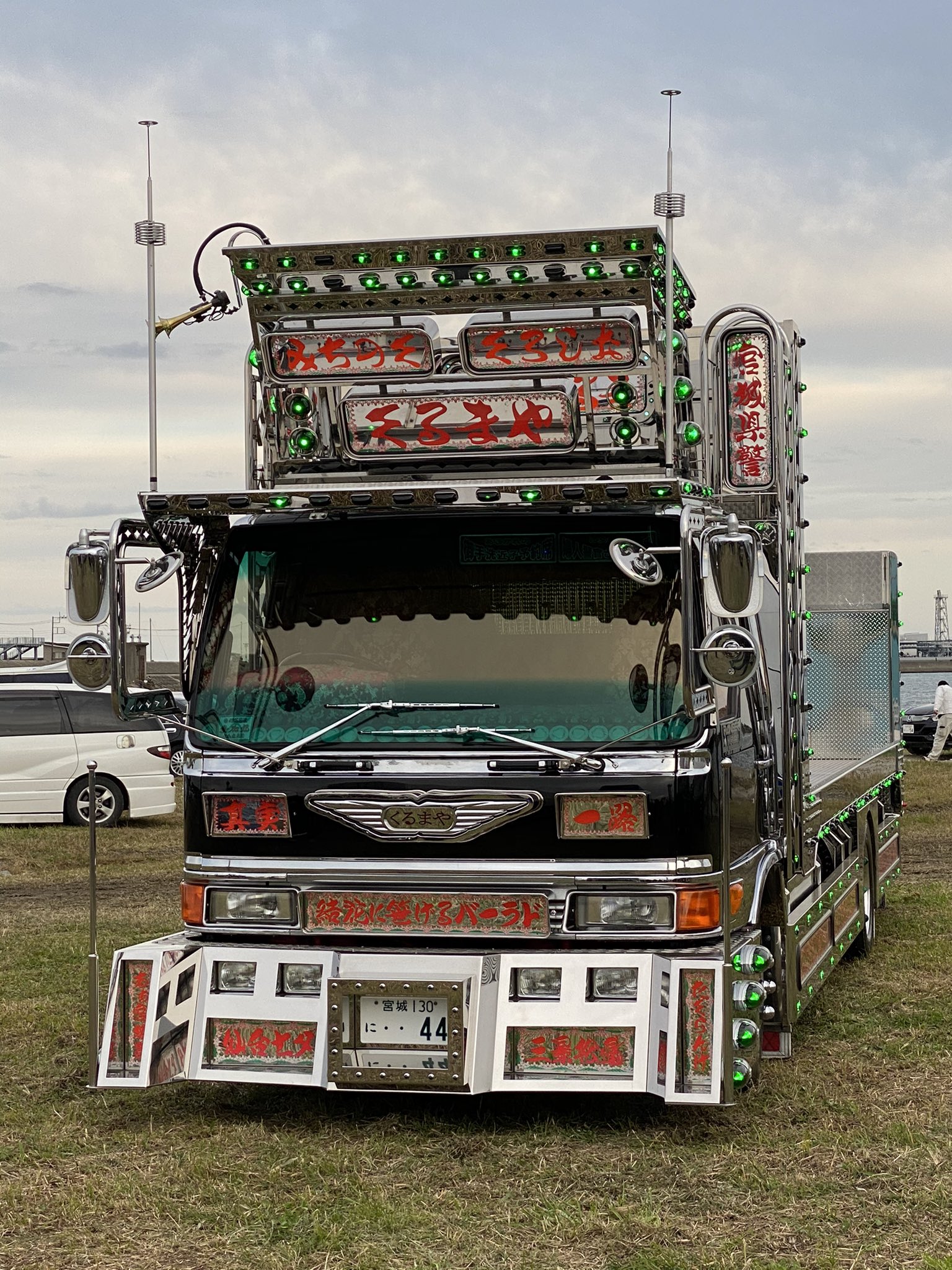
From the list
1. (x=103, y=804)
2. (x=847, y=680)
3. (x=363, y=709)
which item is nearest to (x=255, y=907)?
(x=363, y=709)

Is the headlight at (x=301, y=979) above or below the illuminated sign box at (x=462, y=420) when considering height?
below

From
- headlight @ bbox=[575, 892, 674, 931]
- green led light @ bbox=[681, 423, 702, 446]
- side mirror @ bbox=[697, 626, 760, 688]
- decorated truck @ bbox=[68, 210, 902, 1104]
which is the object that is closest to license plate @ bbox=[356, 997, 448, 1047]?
decorated truck @ bbox=[68, 210, 902, 1104]

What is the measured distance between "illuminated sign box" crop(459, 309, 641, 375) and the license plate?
254 centimetres

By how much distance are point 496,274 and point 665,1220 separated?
366cm

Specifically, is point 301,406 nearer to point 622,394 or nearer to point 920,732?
point 622,394

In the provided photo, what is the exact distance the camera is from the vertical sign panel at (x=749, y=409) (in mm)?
7457

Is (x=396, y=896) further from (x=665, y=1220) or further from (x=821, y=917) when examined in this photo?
(x=821, y=917)

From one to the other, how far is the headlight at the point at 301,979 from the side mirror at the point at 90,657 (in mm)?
1342

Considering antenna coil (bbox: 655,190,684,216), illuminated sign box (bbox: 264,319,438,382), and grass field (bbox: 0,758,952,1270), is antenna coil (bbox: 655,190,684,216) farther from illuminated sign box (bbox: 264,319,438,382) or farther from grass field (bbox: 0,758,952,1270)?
grass field (bbox: 0,758,952,1270)

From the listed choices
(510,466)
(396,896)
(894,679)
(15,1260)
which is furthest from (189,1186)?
(894,679)

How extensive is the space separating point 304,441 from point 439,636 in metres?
1.20

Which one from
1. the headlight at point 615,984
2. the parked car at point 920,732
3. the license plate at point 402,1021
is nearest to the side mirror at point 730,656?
the headlight at point 615,984

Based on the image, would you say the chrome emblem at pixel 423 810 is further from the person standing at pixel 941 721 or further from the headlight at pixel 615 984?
the person standing at pixel 941 721

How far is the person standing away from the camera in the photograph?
87.1 ft
